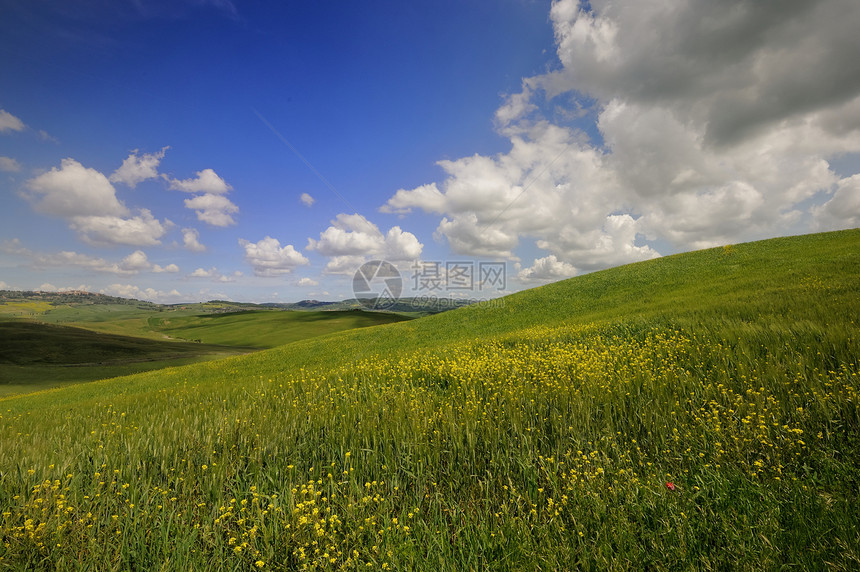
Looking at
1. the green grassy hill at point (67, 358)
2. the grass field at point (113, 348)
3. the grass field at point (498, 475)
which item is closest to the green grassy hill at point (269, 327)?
the grass field at point (113, 348)

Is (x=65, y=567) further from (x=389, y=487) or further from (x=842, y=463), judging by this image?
(x=842, y=463)

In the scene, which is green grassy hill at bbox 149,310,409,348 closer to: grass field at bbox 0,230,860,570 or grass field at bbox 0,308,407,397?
grass field at bbox 0,308,407,397

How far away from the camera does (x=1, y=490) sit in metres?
3.56

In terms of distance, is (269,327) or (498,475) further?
(269,327)

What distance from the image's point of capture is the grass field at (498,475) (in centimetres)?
275

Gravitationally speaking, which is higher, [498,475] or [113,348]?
[498,475]

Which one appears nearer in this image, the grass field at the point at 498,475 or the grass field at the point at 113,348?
the grass field at the point at 498,475

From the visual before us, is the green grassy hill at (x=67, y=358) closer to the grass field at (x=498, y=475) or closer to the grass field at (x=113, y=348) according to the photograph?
the grass field at (x=113, y=348)

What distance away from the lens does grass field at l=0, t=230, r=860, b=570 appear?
2746 millimetres

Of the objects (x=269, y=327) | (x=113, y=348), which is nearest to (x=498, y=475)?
(x=113, y=348)

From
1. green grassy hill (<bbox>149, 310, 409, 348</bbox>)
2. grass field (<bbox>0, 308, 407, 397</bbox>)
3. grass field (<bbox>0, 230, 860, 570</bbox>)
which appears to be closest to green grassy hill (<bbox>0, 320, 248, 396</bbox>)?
grass field (<bbox>0, 308, 407, 397</bbox>)

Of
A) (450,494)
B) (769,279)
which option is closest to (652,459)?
(450,494)

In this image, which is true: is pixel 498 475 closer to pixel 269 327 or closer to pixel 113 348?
pixel 113 348

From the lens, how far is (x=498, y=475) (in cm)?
391
